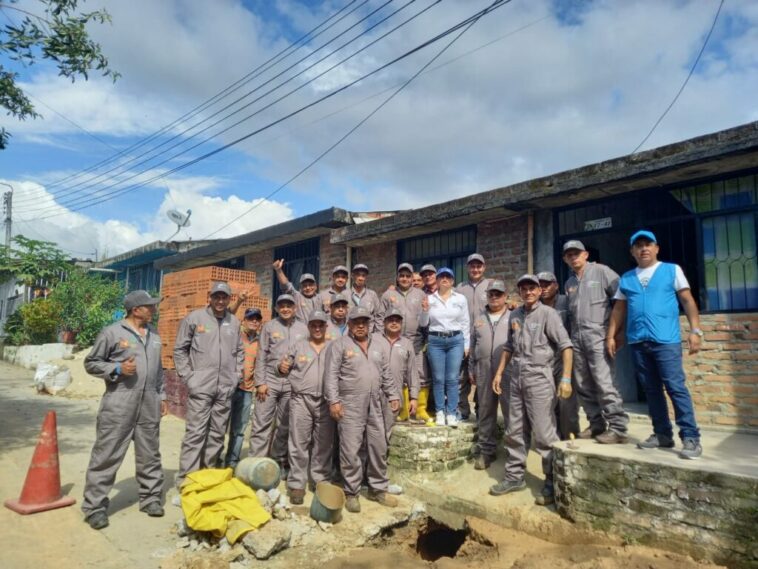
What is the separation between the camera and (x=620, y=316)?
4676 millimetres

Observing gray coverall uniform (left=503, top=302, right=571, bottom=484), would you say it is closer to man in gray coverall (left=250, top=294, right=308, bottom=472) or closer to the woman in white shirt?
the woman in white shirt

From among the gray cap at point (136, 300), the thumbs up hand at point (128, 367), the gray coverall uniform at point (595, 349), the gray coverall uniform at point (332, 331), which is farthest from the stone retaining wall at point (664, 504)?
the gray cap at point (136, 300)

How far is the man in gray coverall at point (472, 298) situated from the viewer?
240 inches

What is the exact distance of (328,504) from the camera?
4660 mm

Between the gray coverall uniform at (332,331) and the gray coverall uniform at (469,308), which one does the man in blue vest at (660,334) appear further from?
the gray coverall uniform at (332,331)

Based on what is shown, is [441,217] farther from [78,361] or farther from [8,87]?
[78,361]

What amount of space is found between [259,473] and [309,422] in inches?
28.9

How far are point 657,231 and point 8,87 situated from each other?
7888mm

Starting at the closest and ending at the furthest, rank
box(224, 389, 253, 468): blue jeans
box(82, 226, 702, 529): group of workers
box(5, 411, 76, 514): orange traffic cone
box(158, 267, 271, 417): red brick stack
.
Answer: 1. box(82, 226, 702, 529): group of workers
2. box(5, 411, 76, 514): orange traffic cone
3. box(224, 389, 253, 468): blue jeans
4. box(158, 267, 271, 417): red brick stack

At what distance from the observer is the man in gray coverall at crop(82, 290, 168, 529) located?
4465 millimetres

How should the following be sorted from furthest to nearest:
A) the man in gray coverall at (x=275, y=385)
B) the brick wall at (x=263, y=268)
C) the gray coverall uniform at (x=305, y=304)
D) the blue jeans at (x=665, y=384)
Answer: the brick wall at (x=263, y=268), the gray coverall uniform at (x=305, y=304), the man in gray coverall at (x=275, y=385), the blue jeans at (x=665, y=384)

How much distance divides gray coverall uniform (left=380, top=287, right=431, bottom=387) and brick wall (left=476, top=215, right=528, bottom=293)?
6.61 feet

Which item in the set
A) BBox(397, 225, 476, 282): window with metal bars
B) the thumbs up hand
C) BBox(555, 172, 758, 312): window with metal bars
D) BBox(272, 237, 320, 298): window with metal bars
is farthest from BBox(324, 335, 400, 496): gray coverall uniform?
BBox(272, 237, 320, 298): window with metal bars

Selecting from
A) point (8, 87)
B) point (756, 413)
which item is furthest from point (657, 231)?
point (8, 87)
